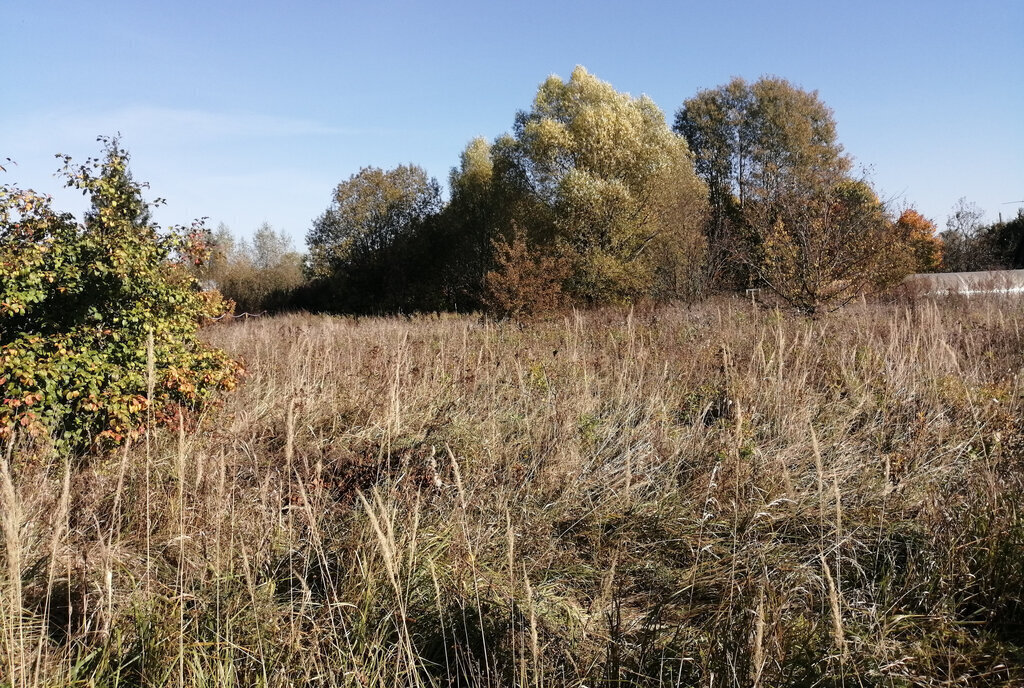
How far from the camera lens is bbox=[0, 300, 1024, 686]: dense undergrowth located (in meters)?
2.12

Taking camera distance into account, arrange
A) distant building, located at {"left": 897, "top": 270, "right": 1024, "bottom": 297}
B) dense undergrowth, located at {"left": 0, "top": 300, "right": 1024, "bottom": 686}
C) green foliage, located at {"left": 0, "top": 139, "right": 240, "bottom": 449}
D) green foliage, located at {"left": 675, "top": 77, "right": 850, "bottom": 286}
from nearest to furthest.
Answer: dense undergrowth, located at {"left": 0, "top": 300, "right": 1024, "bottom": 686} → green foliage, located at {"left": 0, "top": 139, "right": 240, "bottom": 449} → distant building, located at {"left": 897, "top": 270, "right": 1024, "bottom": 297} → green foliage, located at {"left": 675, "top": 77, "right": 850, "bottom": 286}

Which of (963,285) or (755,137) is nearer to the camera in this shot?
(963,285)

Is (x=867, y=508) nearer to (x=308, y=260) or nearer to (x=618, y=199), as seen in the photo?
(x=618, y=199)

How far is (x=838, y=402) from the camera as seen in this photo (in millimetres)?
4734

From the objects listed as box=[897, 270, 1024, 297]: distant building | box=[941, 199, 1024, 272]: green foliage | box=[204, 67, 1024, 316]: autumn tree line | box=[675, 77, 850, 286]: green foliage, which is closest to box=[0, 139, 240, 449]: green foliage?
box=[204, 67, 1024, 316]: autumn tree line

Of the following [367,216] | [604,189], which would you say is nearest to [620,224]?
[604,189]

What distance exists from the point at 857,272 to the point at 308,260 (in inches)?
1064

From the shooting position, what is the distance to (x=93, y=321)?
439 centimetres

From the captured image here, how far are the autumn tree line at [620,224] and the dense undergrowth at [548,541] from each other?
603 cm

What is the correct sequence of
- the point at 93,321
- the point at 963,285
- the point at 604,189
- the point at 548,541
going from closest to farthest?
1. the point at 548,541
2. the point at 93,321
3. the point at 963,285
4. the point at 604,189

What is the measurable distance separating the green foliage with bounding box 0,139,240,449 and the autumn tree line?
4494 millimetres

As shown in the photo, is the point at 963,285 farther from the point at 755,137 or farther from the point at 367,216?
the point at 367,216

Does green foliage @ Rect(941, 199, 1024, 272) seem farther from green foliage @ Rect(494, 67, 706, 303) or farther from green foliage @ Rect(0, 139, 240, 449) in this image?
green foliage @ Rect(0, 139, 240, 449)

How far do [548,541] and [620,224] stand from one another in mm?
19945
